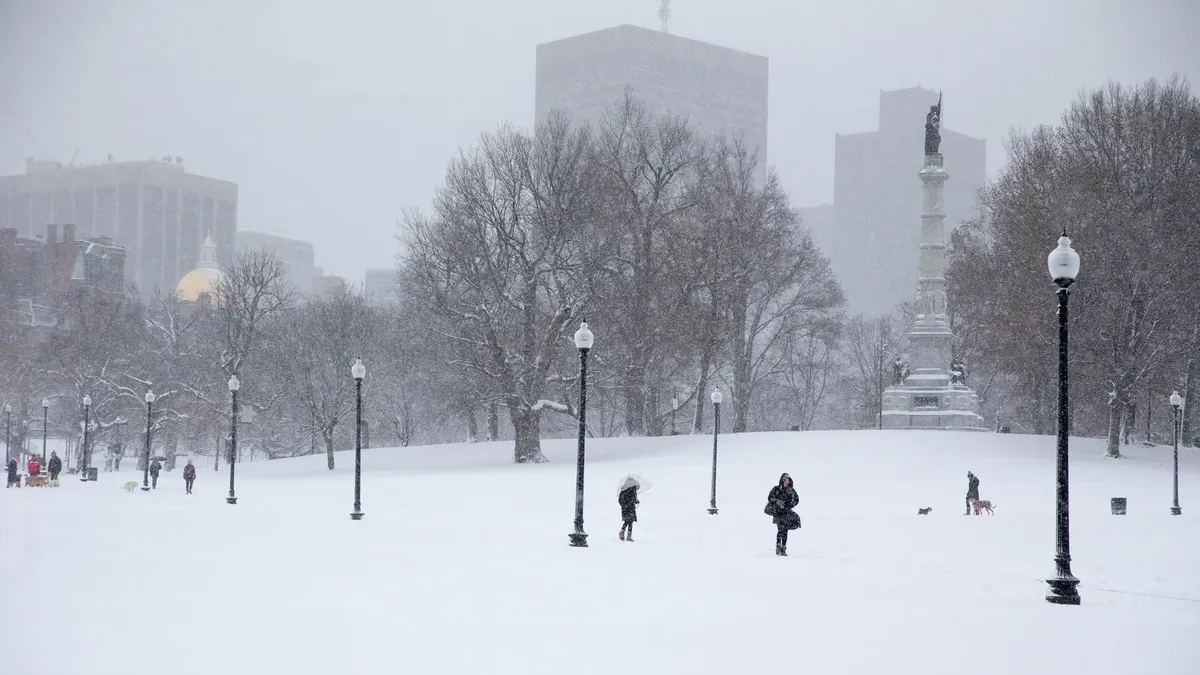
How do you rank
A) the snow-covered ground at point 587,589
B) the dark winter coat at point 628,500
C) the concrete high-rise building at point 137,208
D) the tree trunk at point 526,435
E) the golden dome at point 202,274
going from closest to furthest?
the snow-covered ground at point 587,589 → the dark winter coat at point 628,500 → the tree trunk at point 526,435 → the concrete high-rise building at point 137,208 → the golden dome at point 202,274

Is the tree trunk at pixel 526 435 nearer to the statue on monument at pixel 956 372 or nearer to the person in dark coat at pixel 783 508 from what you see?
the statue on monument at pixel 956 372

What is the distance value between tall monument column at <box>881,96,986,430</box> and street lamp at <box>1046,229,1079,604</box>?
36.0 m

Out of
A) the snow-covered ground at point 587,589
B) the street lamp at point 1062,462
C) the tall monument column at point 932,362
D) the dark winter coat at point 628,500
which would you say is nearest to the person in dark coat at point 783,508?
the snow-covered ground at point 587,589

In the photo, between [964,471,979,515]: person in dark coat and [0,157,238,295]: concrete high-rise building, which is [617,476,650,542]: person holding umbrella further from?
[0,157,238,295]: concrete high-rise building

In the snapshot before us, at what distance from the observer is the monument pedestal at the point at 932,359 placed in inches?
2046

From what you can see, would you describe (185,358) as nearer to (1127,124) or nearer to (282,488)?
(282,488)

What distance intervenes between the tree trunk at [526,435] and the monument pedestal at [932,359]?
1537 centimetres

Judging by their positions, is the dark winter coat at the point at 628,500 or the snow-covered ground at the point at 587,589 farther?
the dark winter coat at the point at 628,500

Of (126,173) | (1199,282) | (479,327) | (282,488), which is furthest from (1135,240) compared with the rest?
(126,173)

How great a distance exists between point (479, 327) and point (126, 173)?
5767 cm

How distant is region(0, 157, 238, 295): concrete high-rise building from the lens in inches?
2781

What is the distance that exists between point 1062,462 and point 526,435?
→ 115 feet

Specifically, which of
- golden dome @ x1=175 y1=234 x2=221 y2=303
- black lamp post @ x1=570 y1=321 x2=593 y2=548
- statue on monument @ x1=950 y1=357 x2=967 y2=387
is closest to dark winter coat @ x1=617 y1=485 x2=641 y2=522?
black lamp post @ x1=570 y1=321 x2=593 y2=548

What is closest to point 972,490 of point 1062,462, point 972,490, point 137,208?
point 972,490
